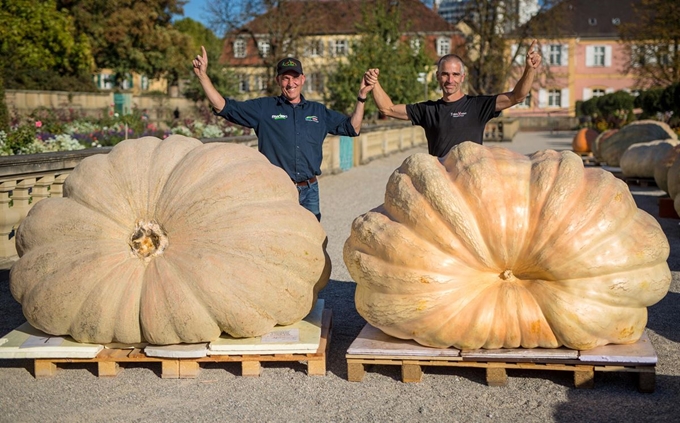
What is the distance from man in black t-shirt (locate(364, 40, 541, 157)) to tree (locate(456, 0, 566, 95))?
1503 inches

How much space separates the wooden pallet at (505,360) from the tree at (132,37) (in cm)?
4121

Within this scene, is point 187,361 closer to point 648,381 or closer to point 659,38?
point 648,381

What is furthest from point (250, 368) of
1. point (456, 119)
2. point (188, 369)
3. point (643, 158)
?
point (643, 158)

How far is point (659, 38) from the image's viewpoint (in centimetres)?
3900

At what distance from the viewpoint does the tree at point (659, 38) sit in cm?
3750

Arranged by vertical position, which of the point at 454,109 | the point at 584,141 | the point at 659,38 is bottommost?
the point at 584,141

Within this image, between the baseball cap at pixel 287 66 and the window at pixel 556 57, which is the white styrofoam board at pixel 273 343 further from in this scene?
the window at pixel 556 57

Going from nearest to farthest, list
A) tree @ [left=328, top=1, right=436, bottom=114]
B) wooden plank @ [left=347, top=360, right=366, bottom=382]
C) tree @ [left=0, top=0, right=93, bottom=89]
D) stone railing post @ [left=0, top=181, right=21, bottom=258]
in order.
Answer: wooden plank @ [left=347, top=360, right=366, bottom=382]
stone railing post @ [left=0, top=181, right=21, bottom=258]
tree @ [left=328, top=1, right=436, bottom=114]
tree @ [left=0, top=0, right=93, bottom=89]

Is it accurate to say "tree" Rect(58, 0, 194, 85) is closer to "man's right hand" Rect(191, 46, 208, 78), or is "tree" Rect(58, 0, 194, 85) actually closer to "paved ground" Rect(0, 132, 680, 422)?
"man's right hand" Rect(191, 46, 208, 78)

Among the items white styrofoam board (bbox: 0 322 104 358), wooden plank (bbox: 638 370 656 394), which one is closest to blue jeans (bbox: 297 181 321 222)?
white styrofoam board (bbox: 0 322 104 358)

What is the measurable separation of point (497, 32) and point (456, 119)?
1601 inches

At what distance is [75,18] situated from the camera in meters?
43.0

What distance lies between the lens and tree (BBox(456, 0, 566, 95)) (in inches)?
1695

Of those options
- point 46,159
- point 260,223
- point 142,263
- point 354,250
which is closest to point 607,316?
point 354,250
